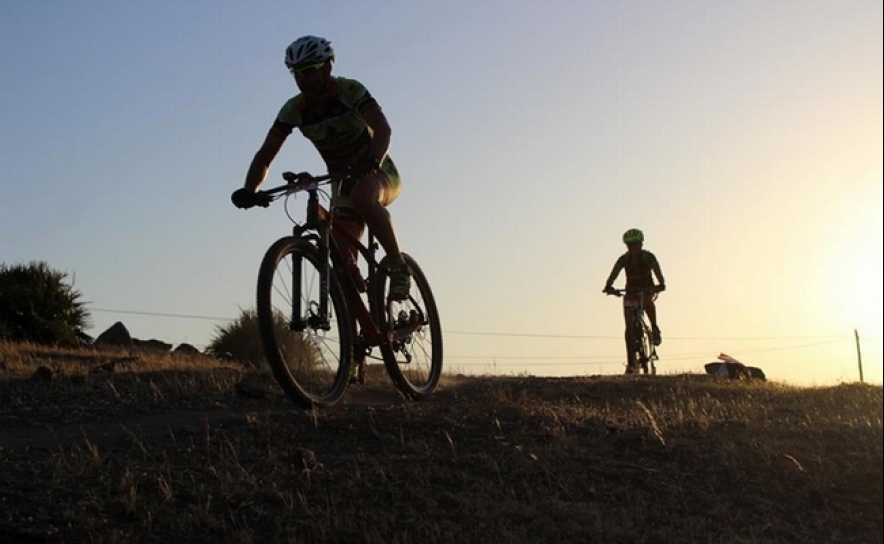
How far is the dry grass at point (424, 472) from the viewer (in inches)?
188

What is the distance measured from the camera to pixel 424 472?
543 cm

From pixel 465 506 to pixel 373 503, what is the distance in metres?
0.41

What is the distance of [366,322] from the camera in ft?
24.1

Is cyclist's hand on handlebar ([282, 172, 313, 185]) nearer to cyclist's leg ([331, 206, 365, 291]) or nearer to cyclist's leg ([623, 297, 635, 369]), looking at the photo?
cyclist's leg ([331, 206, 365, 291])

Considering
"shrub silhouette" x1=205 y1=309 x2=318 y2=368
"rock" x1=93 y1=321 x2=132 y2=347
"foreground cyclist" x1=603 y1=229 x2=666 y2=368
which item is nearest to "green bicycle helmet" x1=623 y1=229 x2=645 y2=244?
"foreground cyclist" x1=603 y1=229 x2=666 y2=368

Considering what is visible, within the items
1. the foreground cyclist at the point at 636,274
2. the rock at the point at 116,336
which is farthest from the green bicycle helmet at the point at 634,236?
the rock at the point at 116,336

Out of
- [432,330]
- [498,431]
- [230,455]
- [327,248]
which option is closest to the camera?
[230,455]

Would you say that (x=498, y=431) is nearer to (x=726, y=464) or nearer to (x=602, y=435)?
(x=602, y=435)

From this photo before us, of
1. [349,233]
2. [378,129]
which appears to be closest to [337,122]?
[378,129]

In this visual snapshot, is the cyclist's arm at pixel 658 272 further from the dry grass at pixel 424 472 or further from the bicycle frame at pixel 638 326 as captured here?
the dry grass at pixel 424 472

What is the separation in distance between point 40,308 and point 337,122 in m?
13.4

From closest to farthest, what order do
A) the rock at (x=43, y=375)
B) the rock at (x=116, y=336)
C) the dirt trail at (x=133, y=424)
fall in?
the dirt trail at (x=133, y=424) < the rock at (x=43, y=375) < the rock at (x=116, y=336)

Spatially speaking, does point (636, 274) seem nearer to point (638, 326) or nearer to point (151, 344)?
point (638, 326)

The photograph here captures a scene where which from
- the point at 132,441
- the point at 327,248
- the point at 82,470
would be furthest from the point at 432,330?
the point at 82,470
